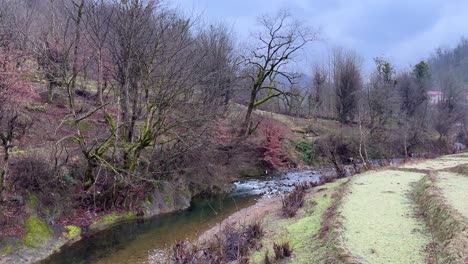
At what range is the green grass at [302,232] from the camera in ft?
29.1

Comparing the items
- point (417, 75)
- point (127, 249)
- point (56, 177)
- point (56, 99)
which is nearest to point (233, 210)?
point (127, 249)

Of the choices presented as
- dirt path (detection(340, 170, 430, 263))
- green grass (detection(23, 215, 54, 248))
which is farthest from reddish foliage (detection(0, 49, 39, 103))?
dirt path (detection(340, 170, 430, 263))

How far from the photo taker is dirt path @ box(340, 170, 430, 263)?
804 cm

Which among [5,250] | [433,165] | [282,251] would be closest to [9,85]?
[5,250]

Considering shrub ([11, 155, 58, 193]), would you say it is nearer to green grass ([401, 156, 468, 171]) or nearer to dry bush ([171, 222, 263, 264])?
dry bush ([171, 222, 263, 264])

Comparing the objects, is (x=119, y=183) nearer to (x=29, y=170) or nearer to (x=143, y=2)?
(x=29, y=170)

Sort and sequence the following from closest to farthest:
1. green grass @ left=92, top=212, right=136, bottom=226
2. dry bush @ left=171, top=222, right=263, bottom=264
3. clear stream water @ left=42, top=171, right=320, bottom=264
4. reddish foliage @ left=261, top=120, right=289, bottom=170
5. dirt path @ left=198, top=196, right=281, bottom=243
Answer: dry bush @ left=171, top=222, right=263, bottom=264 → clear stream water @ left=42, top=171, right=320, bottom=264 → dirt path @ left=198, top=196, right=281, bottom=243 → green grass @ left=92, top=212, right=136, bottom=226 → reddish foliage @ left=261, top=120, right=289, bottom=170

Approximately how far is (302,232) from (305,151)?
86.5ft

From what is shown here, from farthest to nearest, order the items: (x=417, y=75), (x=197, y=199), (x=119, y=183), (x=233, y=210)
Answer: (x=417, y=75) < (x=197, y=199) < (x=233, y=210) < (x=119, y=183)

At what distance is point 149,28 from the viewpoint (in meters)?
19.8

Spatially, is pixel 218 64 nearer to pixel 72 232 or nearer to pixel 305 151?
pixel 305 151

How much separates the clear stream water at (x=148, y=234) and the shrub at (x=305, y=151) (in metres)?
14.3

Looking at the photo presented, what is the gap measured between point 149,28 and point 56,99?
11.3 m

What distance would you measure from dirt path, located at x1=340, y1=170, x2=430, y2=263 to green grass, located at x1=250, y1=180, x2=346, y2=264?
0.75 meters
